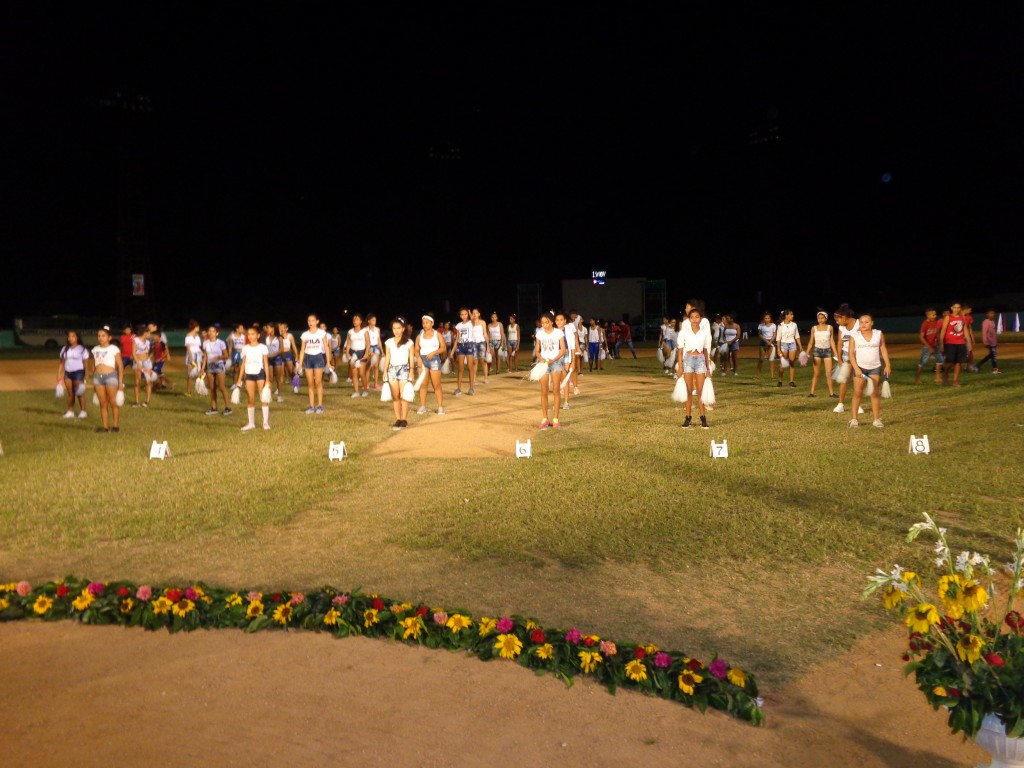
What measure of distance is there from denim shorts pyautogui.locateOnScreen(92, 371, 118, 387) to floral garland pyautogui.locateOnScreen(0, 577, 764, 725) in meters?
9.86

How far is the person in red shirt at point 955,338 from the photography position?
2056 cm

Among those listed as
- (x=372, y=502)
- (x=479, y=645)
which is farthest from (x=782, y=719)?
(x=372, y=502)

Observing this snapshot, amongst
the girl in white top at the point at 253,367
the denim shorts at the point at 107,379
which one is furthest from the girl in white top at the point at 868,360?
the denim shorts at the point at 107,379

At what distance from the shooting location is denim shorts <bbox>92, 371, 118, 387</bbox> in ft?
51.5

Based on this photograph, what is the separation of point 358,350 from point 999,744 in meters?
19.2

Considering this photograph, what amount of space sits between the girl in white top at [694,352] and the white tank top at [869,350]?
252 cm

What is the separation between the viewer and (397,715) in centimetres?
452

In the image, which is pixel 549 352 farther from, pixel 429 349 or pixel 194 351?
pixel 194 351

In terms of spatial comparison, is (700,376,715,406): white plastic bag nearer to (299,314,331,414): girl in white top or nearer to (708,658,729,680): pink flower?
(299,314,331,414): girl in white top

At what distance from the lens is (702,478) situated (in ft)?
34.9

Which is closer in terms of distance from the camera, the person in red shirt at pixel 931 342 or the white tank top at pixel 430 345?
the white tank top at pixel 430 345

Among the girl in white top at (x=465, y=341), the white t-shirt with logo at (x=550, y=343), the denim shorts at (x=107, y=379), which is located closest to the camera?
the white t-shirt with logo at (x=550, y=343)

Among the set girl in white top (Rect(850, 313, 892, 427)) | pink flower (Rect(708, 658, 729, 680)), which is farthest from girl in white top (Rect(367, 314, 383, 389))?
pink flower (Rect(708, 658, 729, 680))

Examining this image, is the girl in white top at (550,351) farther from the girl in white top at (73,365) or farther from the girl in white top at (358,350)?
the girl in white top at (73,365)
